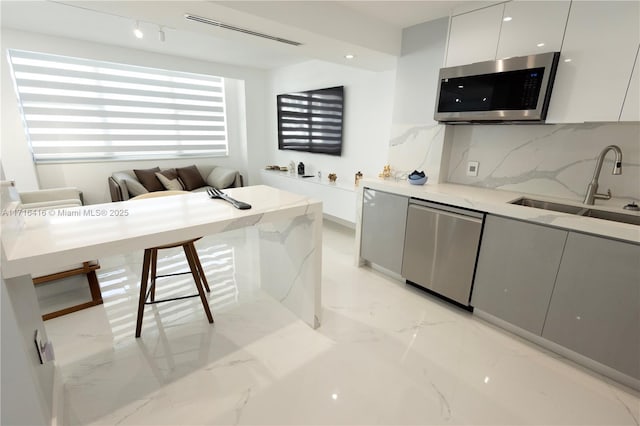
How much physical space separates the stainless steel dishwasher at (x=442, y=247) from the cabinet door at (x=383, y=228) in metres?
0.08

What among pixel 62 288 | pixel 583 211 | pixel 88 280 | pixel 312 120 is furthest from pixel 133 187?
pixel 583 211

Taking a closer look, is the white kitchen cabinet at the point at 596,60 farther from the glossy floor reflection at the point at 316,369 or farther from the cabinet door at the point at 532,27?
the glossy floor reflection at the point at 316,369

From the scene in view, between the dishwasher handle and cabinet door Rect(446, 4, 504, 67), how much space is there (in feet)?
3.65

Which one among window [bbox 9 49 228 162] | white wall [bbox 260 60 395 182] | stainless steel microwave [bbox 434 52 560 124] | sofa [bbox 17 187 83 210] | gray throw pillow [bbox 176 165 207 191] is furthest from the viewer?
gray throw pillow [bbox 176 165 207 191]

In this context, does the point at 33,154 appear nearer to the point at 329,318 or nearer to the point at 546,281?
the point at 329,318

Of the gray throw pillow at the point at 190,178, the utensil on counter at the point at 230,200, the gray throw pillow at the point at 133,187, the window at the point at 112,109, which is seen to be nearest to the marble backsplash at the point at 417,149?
the utensil on counter at the point at 230,200

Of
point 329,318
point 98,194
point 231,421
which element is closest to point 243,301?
point 329,318

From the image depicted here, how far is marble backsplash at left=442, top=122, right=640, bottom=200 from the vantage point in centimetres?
185

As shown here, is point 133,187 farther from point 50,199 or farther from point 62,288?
point 62,288

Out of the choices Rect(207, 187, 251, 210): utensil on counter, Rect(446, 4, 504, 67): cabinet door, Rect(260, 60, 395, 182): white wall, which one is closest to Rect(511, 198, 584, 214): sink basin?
Rect(446, 4, 504, 67): cabinet door

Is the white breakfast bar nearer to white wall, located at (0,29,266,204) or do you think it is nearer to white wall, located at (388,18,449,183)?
white wall, located at (388,18,449,183)

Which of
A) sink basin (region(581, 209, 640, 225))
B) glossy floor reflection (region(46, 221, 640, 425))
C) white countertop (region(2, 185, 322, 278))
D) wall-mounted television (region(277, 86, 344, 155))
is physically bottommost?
glossy floor reflection (region(46, 221, 640, 425))

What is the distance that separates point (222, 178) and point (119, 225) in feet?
11.5

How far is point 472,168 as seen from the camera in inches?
99.4
